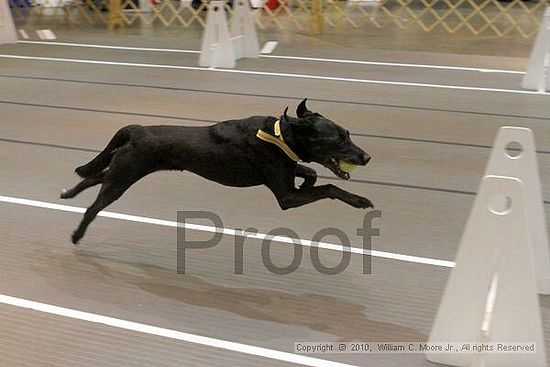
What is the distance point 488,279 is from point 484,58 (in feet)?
19.4

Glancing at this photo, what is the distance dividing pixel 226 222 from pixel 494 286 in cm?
152

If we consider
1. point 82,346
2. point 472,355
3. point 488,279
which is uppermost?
point 488,279

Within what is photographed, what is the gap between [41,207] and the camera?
331 centimetres

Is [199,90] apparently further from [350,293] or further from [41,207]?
[350,293]

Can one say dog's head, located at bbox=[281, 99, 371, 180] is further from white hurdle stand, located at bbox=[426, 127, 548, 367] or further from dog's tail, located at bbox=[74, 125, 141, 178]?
dog's tail, located at bbox=[74, 125, 141, 178]

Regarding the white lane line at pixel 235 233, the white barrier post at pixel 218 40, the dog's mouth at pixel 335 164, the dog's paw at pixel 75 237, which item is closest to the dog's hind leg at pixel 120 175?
the dog's paw at pixel 75 237

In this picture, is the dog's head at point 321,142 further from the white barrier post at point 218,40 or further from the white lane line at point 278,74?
the white barrier post at point 218,40

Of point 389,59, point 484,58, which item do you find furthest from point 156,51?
point 484,58

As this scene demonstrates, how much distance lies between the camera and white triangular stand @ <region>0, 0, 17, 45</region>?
8.15 meters

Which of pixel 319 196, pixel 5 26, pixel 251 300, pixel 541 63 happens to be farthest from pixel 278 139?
pixel 5 26

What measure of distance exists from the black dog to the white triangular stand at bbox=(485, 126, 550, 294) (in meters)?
0.45

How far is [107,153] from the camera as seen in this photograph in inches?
108

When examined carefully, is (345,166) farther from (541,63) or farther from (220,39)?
(220,39)

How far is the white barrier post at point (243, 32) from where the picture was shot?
23.2 ft
